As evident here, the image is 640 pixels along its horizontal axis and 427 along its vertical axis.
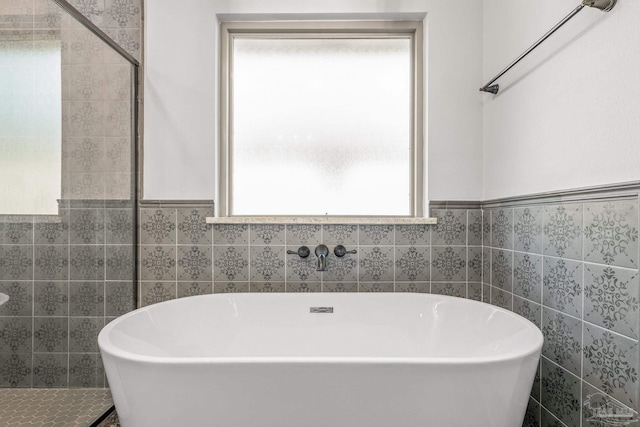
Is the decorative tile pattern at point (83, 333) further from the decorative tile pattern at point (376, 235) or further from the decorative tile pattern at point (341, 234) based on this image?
the decorative tile pattern at point (376, 235)

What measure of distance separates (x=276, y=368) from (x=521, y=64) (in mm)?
1595

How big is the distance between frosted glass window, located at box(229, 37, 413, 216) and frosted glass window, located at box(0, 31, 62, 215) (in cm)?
85

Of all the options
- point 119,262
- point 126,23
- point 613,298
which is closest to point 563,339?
point 613,298

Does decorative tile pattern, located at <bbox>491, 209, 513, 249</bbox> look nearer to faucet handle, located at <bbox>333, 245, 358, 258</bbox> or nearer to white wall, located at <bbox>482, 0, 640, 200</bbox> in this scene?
white wall, located at <bbox>482, 0, 640, 200</bbox>

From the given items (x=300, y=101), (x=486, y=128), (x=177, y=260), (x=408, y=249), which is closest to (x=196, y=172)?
(x=177, y=260)

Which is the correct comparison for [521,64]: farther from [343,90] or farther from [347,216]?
[347,216]

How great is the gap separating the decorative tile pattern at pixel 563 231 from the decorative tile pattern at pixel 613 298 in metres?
0.10

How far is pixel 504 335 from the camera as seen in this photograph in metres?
1.39

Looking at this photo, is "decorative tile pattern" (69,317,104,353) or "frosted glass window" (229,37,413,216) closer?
"decorative tile pattern" (69,317,104,353)

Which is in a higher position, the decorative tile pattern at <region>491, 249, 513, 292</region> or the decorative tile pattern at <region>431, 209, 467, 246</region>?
the decorative tile pattern at <region>431, 209, 467, 246</region>

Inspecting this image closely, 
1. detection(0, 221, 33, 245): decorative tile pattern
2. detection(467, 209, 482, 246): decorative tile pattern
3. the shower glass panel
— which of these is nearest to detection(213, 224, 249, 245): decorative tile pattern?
Result: the shower glass panel

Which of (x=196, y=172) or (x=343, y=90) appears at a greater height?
(x=343, y=90)

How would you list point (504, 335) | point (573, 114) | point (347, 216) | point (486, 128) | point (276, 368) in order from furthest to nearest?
point (347, 216), point (486, 128), point (504, 335), point (573, 114), point (276, 368)

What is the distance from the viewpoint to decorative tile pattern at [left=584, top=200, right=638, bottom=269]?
1011 mm
